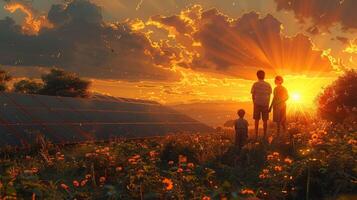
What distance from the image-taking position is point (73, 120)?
25734 millimetres

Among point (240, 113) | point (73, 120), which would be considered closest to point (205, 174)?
point (240, 113)

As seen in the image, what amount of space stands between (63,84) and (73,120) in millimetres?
32695

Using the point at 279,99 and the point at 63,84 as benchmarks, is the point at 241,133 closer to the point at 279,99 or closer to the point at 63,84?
the point at 279,99

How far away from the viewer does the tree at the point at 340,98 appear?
113 feet

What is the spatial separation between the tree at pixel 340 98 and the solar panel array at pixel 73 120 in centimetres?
979

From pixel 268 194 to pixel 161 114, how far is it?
2942 centimetres

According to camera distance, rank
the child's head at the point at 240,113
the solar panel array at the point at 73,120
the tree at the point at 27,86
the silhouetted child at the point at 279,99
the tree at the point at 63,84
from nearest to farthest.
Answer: the child's head at the point at 240,113 → the silhouetted child at the point at 279,99 → the solar panel array at the point at 73,120 → the tree at the point at 63,84 → the tree at the point at 27,86

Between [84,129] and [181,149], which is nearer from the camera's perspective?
[181,149]

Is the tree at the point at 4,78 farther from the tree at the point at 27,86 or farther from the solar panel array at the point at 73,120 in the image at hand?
the solar panel array at the point at 73,120

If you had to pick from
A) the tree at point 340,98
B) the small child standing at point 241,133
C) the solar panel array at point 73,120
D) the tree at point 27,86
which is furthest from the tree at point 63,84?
the small child standing at point 241,133

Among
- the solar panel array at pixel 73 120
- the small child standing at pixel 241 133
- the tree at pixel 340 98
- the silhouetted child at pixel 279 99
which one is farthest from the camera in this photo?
the tree at pixel 340 98

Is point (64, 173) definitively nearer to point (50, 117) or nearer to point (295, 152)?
point (295, 152)

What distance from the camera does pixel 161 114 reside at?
37125mm

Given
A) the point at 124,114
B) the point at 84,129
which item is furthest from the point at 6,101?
the point at 124,114
